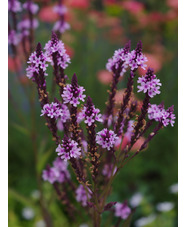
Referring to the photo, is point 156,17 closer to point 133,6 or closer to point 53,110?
point 133,6

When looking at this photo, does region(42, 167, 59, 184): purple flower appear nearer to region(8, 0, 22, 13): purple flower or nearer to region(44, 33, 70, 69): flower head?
region(44, 33, 70, 69): flower head

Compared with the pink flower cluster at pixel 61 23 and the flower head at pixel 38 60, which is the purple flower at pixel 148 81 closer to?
the flower head at pixel 38 60

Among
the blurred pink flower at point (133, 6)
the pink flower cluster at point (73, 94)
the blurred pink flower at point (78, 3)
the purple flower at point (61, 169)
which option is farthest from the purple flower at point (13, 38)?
the blurred pink flower at point (133, 6)

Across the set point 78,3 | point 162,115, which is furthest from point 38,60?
point 78,3

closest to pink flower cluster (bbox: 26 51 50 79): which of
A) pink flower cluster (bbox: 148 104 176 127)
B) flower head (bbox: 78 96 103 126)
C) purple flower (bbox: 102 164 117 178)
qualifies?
flower head (bbox: 78 96 103 126)

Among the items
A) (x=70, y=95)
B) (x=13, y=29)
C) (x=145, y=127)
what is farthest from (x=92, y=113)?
(x=13, y=29)

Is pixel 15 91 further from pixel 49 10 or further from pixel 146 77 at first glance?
pixel 146 77
